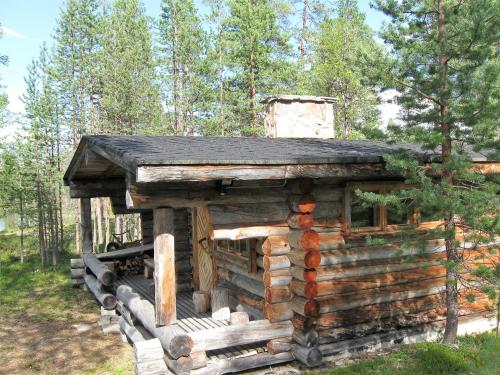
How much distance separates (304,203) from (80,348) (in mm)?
5169

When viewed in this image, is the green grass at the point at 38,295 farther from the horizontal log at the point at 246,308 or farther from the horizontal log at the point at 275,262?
the horizontal log at the point at 275,262

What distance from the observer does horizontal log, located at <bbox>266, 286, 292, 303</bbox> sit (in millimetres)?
6785

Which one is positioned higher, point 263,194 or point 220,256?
point 263,194

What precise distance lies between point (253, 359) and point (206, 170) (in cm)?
305

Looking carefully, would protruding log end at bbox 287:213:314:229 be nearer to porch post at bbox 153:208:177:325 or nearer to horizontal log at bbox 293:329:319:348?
horizontal log at bbox 293:329:319:348

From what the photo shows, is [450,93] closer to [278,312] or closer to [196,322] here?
[278,312]

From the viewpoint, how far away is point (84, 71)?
1005 inches

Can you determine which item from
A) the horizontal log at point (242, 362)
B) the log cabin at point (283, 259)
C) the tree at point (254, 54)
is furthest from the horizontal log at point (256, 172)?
the tree at point (254, 54)

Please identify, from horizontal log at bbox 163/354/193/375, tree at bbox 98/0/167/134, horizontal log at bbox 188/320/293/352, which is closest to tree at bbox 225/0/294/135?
tree at bbox 98/0/167/134

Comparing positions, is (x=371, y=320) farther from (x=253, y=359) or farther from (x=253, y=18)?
(x=253, y=18)

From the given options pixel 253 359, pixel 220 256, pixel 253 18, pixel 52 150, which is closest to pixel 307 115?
pixel 220 256

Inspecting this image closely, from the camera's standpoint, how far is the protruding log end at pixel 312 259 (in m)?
6.54

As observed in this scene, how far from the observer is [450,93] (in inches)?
243

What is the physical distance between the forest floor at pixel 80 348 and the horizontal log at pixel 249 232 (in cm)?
206
